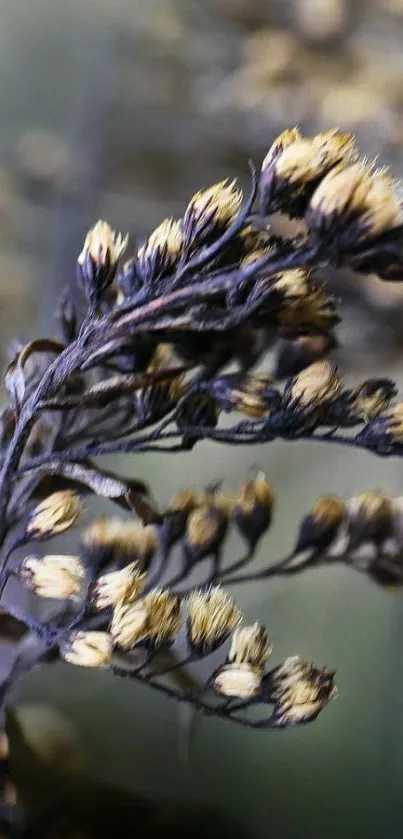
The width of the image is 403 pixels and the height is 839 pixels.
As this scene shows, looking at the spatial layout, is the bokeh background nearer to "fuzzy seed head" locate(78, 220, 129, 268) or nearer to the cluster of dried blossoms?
the cluster of dried blossoms

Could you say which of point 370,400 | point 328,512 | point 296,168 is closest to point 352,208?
point 296,168

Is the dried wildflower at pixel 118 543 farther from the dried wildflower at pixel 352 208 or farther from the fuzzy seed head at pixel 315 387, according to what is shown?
the dried wildflower at pixel 352 208

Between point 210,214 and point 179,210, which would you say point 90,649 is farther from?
point 179,210

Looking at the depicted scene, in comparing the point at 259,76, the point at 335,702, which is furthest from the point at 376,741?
the point at 259,76

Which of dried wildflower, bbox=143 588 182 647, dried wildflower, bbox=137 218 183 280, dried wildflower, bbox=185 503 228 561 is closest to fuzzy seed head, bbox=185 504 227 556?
dried wildflower, bbox=185 503 228 561

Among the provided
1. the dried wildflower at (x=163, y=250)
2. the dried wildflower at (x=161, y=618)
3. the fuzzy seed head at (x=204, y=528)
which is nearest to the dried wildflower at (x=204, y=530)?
the fuzzy seed head at (x=204, y=528)
